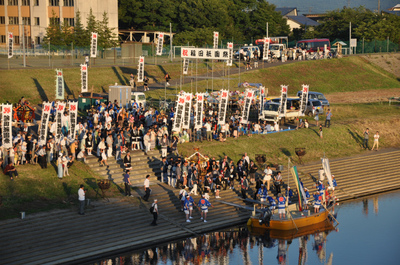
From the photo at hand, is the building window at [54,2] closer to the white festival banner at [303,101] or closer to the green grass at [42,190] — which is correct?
the white festival banner at [303,101]

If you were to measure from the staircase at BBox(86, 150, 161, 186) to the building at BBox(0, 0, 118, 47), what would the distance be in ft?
187

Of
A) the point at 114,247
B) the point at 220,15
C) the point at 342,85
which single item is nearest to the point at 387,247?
the point at 114,247

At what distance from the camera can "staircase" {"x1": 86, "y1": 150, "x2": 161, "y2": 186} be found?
35781 mm

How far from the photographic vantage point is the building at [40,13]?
9225cm

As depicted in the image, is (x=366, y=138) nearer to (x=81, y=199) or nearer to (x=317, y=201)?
(x=317, y=201)

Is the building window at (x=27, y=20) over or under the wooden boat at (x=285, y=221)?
over

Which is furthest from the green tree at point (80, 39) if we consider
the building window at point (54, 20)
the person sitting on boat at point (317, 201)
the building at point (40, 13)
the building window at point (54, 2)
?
the person sitting on boat at point (317, 201)

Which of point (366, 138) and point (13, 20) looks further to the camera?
point (13, 20)

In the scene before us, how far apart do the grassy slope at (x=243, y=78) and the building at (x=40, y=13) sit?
27.9 meters

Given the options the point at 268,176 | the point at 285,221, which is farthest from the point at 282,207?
the point at 268,176

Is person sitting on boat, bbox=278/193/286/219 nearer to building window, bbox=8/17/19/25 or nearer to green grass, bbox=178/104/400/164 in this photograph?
green grass, bbox=178/104/400/164

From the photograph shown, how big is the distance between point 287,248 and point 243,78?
4050 cm

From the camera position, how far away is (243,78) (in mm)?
69000

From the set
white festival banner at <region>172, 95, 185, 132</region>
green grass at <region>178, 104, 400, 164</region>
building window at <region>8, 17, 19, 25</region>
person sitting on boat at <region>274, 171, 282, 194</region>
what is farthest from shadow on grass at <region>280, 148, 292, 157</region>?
building window at <region>8, 17, 19, 25</region>
